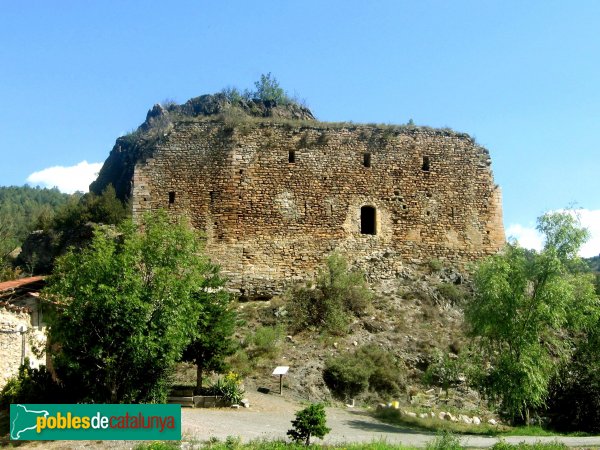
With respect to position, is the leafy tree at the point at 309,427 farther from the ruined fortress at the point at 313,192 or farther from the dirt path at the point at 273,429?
the ruined fortress at the point at 313,192

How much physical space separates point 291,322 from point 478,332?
6.30 meters

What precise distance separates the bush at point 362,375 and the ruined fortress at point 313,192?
15.0ft

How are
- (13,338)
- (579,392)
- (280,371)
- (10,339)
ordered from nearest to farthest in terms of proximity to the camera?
(10,339) < (13,338) < (280,371) < (579,392)

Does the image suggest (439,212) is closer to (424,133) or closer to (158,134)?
(424,133)

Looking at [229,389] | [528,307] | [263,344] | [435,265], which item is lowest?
[229,389]

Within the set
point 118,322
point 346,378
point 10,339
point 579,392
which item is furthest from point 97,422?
point 579,392

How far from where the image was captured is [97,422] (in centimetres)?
1200

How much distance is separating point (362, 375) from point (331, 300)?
349 cm

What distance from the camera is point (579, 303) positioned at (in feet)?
52.5

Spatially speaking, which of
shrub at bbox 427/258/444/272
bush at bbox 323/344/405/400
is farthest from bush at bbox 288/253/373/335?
shrub at bbox 427/258/444/272

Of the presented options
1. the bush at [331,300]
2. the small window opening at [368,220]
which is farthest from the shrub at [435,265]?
the bush at [331,300]

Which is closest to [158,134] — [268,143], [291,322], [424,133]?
[268,143]

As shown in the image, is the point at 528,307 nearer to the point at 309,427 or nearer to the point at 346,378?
the point at 346,378

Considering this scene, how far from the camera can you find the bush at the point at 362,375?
17467mm
